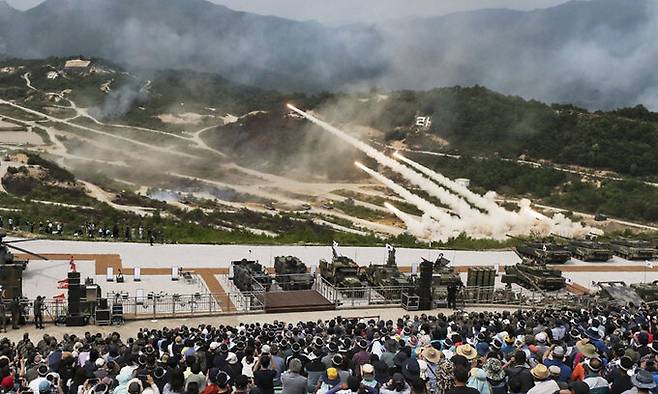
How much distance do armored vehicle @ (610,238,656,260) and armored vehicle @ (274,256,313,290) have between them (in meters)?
23.9

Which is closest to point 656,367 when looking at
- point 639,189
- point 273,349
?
point 273,349

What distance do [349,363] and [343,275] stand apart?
62.6 feet

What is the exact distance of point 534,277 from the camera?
113 feet

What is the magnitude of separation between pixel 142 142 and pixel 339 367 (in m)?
94.3

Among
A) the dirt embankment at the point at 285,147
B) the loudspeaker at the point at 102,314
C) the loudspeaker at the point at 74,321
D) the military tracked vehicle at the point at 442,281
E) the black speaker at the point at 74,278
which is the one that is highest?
the dirt embankment at the point at 285,147

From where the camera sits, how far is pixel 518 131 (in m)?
98.8

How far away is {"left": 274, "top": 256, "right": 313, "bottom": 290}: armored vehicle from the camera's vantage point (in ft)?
99.8

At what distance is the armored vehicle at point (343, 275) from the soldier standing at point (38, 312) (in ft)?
40.5

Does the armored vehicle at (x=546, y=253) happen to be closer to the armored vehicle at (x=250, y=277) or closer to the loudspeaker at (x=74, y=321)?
the armored vehicle at (x=250, y=277)

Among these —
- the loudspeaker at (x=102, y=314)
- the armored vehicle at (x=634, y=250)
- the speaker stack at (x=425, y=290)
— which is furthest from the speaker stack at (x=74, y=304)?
the armored vehicle at (x=634, y=250)

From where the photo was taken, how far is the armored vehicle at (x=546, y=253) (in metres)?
40.5

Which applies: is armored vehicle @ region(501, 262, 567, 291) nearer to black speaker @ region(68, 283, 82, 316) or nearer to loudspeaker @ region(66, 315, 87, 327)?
loudspeaker @ region(66, 315, 87, 327)

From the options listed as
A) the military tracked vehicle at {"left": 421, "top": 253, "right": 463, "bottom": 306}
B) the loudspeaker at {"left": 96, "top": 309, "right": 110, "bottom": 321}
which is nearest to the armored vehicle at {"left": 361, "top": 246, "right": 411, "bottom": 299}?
the military tracked vehicle at {"left": 421, "top": 253, "right": 463, "bottom": 306}

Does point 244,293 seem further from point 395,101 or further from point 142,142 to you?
point 395,101
